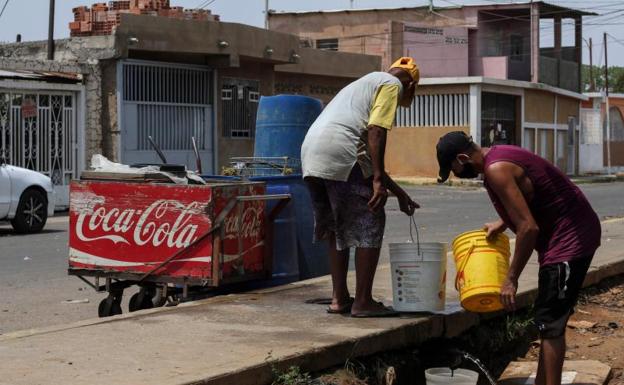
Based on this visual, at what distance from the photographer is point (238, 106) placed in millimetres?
26531

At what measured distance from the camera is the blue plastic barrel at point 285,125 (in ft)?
28.9

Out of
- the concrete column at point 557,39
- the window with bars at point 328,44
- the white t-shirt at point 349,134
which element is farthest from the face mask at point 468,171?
the concrete column at point 557,39

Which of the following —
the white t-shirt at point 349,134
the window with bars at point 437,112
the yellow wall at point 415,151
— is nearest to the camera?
the white t-shirt at point 349,134

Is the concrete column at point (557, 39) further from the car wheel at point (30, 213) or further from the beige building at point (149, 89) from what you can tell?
the car wheel at point (30, 213)

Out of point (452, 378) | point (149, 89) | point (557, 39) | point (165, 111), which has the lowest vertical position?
point (452, 378)

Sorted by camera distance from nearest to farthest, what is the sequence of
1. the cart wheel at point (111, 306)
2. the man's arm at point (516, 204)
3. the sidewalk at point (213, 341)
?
1. the sidewalk at point (213, 341)
2. the man's arm at point (516, 204)
3. the cart wheel at point (111, 306)

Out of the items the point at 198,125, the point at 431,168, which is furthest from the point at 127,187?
the point at 431,168

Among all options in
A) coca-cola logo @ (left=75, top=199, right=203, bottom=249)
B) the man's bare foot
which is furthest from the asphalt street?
the man's bare foot

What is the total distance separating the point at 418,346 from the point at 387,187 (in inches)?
41.6

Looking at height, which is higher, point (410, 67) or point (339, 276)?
point (410, 67)

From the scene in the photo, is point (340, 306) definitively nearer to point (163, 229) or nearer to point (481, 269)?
point (481, 269)

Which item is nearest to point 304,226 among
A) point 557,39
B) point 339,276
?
point 339,276

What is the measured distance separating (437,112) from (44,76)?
19.6 metres

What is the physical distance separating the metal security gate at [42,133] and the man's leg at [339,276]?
14.3m
